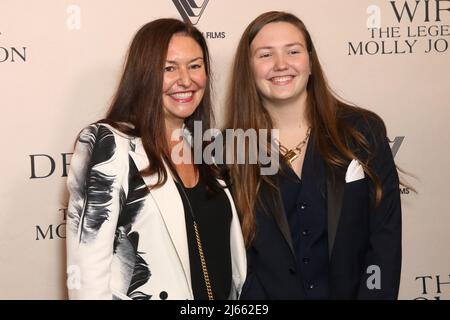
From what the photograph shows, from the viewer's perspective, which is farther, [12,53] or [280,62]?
[12,53]

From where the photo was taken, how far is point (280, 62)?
202cm

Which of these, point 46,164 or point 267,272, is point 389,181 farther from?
point 46,164

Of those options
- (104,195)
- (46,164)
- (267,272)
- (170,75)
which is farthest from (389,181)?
(46,164)

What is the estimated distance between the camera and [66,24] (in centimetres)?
227

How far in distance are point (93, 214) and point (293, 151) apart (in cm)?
74

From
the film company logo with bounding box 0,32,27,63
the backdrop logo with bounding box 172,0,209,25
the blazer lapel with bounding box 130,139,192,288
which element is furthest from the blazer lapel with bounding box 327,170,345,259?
the film company logo with bounding box 0,32,27,63

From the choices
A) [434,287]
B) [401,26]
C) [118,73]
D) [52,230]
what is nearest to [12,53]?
[118,73]

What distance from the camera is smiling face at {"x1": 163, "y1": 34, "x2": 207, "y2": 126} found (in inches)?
74.2

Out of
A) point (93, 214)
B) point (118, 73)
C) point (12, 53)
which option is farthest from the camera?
point (118, 73)

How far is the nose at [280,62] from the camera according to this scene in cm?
201

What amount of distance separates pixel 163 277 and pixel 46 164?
0.82 m

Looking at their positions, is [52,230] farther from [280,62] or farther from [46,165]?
[280,62]

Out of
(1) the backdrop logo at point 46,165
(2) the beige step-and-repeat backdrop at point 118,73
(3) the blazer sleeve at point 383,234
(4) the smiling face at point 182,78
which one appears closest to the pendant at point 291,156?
(3) the blazer sleeve at point 383,234

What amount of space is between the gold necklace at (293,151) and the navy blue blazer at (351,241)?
0.13 meters
